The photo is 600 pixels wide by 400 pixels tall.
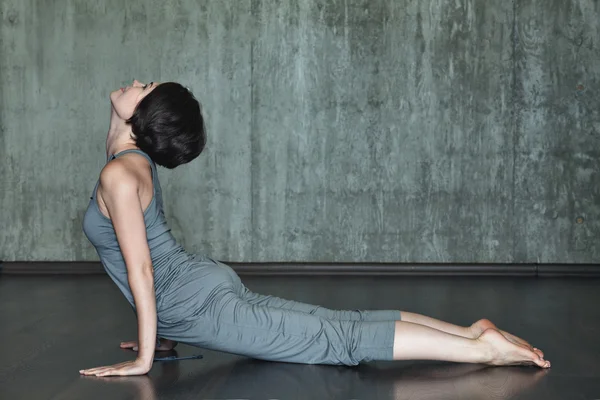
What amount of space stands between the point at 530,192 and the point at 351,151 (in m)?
1.36

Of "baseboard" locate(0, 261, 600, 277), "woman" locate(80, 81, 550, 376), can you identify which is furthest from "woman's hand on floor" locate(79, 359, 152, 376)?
"baseboard" locate(0, 261, 600, 277)

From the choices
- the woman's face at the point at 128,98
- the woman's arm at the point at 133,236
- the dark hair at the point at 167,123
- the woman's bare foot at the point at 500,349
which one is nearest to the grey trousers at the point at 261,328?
the woman's arm at the point at 133,236

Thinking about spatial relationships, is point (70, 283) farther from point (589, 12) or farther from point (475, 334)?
point (589, 12)

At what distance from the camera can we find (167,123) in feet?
8.23

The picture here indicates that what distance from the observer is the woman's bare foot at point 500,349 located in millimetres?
2609

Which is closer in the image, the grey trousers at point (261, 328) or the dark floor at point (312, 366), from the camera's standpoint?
the dark floor at point (312, 366)

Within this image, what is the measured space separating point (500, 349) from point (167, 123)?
139 centimetres

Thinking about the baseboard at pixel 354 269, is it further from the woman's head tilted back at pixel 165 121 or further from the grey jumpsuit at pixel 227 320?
the woman's head tilted back at pixel 165 121

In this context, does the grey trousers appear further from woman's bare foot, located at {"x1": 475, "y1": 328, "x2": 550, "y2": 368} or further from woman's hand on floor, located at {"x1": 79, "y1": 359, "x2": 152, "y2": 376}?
woman's bare foot, located at {"x1": 475, "y1": 328, "x2": 550, "y2": 368}

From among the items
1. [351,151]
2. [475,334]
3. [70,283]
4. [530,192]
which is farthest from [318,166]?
[475,334]

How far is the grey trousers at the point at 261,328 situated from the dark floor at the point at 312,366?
0.09m

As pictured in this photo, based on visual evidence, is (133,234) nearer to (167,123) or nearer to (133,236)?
(133,236)

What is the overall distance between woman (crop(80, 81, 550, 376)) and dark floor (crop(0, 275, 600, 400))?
89 millimetres

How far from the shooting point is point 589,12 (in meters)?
5.47
